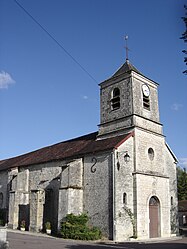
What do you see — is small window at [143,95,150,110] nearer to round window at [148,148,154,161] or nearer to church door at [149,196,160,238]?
round window at [148,148,154,161]

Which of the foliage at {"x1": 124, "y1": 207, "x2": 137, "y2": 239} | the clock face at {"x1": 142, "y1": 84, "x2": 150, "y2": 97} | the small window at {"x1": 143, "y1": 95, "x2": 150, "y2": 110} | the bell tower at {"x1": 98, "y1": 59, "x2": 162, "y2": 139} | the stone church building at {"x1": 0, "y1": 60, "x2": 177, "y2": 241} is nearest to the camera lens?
the foliage at {"x1": 124, "y1": 207, "x2": 137, "y2": 239}

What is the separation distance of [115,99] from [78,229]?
10.6 meters

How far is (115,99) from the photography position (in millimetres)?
25688

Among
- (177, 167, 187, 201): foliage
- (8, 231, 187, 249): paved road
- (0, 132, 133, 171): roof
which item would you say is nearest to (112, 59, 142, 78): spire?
(0, 132, 133, 171): roof

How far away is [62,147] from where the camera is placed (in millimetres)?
29000

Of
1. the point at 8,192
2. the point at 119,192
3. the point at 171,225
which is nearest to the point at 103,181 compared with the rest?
the point at 119,192

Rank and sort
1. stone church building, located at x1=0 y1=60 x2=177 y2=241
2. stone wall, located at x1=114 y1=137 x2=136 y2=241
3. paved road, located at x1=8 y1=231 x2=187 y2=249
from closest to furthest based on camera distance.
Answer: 1. paved road, located at x1=8 y1=231 x2=187 y2=249
2. stone wall, located at x1=114 y1=137 x2=136 y2=241
3. stone church building, located at x1=0 y1=60 x2=177 y2=241

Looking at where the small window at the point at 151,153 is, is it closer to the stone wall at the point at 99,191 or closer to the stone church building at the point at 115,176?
the stone church building at the point at 115,176

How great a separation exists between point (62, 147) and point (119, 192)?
966 centimetres

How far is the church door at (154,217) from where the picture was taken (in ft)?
73.2

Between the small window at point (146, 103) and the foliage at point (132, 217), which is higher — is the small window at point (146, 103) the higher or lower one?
the higher one

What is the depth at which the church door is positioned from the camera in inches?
878

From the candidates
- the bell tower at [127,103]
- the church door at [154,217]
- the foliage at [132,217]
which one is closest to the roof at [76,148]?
the bell tower at [127,103]

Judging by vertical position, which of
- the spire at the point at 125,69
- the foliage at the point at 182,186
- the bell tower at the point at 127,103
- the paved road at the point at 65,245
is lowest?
the paved road at the point at 65,245
